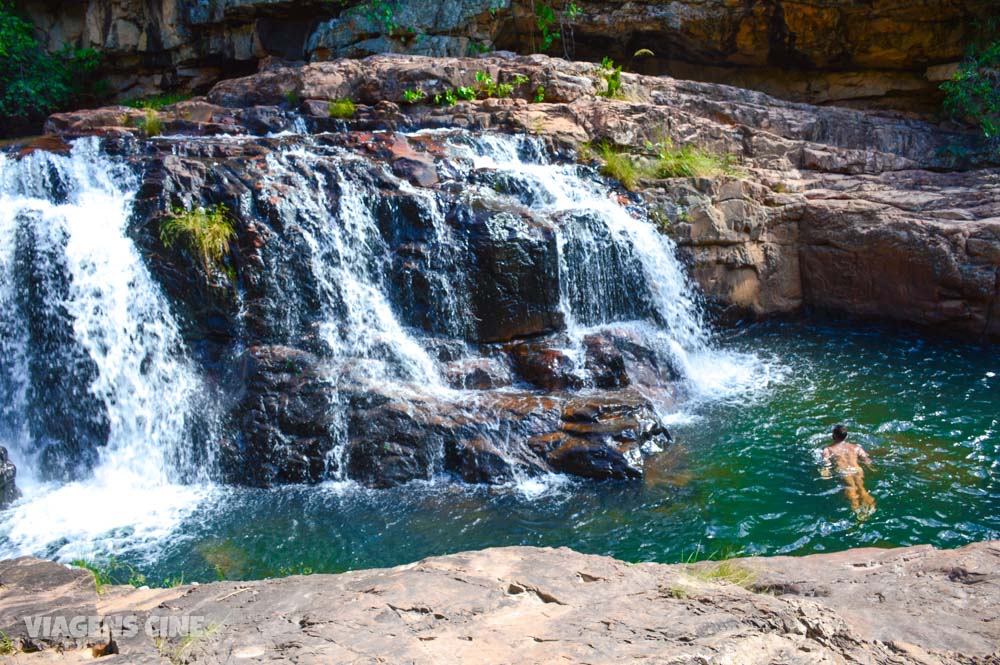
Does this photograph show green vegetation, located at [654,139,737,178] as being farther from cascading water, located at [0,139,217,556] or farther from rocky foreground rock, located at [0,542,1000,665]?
rocky foreground rock, located at [0,542,1000,665]

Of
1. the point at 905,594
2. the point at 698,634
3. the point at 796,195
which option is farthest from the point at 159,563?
the point at 796,195

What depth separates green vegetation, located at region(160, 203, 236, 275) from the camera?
7180mm

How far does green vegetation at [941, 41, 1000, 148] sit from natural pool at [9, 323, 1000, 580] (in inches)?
221

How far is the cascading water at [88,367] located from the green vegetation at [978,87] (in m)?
11.3

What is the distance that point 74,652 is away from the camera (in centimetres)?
256

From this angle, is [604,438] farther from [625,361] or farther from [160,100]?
[160,100]

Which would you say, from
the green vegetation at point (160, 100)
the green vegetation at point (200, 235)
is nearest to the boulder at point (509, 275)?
the green vegetation at point (200, 235)

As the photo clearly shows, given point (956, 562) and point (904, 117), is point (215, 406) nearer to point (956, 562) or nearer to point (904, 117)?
point (956, 562)

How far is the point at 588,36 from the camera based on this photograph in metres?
13.3

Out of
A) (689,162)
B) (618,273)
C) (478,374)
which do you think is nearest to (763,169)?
(689,162)

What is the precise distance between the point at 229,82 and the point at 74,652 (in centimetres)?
Answer: 957

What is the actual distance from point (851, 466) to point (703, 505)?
130 cm

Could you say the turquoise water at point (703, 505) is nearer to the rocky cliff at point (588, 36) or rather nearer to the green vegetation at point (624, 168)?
the green vegetation at point (624, 168)

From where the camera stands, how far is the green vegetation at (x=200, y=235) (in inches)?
283
